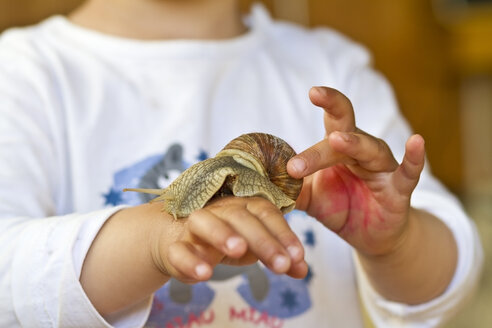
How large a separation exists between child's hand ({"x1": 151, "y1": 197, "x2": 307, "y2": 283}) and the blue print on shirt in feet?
1.18

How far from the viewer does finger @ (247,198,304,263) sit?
0.52 metres

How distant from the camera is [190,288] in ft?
3.05

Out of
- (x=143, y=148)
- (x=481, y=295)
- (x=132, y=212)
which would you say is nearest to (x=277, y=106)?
(x=143, y=148)

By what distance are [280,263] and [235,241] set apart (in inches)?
1.6

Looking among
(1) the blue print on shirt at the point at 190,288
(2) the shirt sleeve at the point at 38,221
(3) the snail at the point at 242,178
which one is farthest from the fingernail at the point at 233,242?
(1) the blue print on shirt at the point at 190,288

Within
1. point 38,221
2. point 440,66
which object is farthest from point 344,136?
point 440,66

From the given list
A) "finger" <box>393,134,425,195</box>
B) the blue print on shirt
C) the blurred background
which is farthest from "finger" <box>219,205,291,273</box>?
the blurred background

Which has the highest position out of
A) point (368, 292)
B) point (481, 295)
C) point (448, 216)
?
point (448, 216)

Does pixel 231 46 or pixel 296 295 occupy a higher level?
pixel 231 46

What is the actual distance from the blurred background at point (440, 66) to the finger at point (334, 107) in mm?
2116

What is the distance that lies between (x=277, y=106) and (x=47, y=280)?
21.6 inches

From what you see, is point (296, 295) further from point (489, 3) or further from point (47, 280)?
point (489, 3)

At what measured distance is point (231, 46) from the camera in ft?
3.78

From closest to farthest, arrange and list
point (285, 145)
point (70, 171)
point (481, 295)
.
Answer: point (285, 145) → point (70, 171) → point (481, 295)
